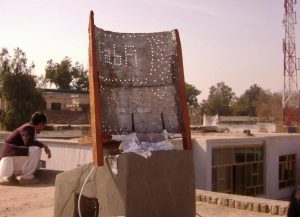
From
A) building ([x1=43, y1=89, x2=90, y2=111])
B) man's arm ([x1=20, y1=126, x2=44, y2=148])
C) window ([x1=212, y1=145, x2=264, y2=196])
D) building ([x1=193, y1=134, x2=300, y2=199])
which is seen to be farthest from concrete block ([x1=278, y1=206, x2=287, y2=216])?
building ([x1=43, y1=89, x2=90, y2=111])

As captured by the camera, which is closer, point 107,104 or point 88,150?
point 107,104

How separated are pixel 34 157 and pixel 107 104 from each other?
3.79 meters

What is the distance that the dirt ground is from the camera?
6.02m

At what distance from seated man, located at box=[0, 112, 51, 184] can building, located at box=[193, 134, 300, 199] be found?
1164 cm

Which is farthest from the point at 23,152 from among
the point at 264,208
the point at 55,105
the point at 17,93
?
the point at 55,105

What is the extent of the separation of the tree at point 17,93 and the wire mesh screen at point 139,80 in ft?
95.1

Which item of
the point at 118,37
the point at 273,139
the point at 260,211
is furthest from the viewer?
the point at 273,139

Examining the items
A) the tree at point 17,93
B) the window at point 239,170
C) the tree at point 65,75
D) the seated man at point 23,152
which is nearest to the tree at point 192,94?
the tree at point 65,75

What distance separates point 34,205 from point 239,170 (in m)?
16.2

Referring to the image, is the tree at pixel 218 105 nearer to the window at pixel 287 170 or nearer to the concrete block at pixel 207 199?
the window at pixel 287 170

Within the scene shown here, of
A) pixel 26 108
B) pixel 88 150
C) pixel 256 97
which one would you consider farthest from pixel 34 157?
pixel 256 97

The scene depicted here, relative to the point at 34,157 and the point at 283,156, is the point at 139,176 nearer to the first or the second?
the point at 34,157

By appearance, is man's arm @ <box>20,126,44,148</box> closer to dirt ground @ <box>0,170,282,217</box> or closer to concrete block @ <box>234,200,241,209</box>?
dirt ground @ <box>0,170,282,217</box>

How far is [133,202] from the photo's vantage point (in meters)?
4.20
